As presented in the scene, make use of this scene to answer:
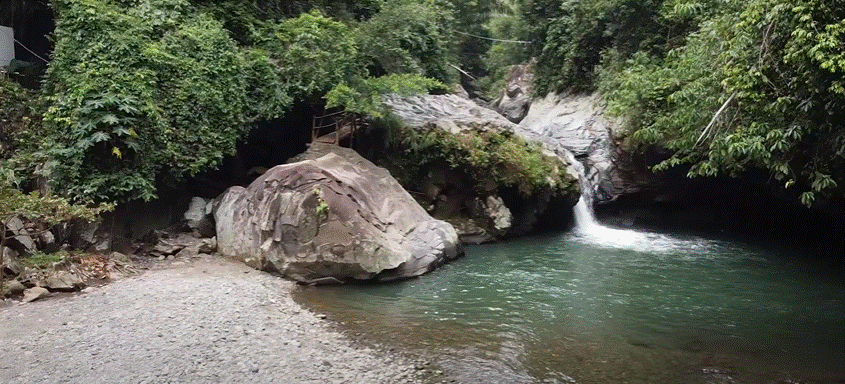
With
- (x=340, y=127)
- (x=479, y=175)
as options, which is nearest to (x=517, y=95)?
(x=479, y=175)

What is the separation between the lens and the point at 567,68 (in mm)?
25094

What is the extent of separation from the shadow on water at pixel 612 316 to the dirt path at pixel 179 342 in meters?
0.77

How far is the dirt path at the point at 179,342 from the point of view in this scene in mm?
6656

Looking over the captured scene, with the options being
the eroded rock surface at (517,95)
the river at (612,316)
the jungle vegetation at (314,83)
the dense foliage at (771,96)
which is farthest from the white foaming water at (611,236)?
the eroded rock surface at (517,95)

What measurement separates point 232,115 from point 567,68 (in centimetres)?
1588

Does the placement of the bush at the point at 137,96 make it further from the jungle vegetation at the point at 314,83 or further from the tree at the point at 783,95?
the tree at the point at 783,95

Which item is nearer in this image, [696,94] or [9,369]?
[9,369]

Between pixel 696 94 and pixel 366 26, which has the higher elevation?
pixel 366 26

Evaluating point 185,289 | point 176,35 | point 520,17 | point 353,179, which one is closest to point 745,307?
point 353,179

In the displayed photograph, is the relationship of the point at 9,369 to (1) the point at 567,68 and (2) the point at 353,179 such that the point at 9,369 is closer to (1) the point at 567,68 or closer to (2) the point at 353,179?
(2) the point at 353,179

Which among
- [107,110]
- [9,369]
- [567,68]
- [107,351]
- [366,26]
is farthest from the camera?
[567,68]

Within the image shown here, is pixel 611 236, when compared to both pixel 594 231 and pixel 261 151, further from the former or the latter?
pixel 261 151

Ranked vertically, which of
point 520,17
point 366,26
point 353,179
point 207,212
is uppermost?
point 520,17

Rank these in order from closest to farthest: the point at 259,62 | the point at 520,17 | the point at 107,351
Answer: the point at 107,351 < the point at 259,62 < the point at 520,17
